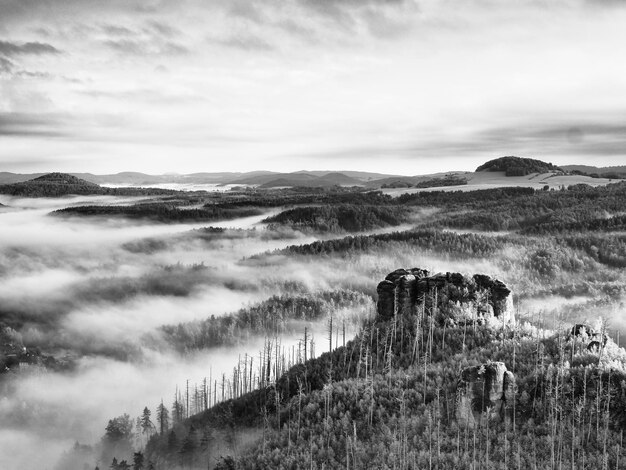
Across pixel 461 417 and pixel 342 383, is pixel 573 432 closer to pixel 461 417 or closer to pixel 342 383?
pixel 461 417

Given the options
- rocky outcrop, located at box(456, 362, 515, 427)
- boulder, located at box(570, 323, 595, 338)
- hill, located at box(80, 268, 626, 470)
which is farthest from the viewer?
boulder, located at box(570, 323, 595, 338)

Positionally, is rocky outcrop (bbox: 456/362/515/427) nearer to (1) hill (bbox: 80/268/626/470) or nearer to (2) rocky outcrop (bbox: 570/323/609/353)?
(1) hill (bbox: 80/268/626/470)

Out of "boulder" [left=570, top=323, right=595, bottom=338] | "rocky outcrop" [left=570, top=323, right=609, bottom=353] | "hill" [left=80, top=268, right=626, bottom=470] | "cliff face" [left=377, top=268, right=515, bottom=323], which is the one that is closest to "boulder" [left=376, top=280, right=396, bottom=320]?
"cliff face" [left=377, top=268, right=515, bottom=323]

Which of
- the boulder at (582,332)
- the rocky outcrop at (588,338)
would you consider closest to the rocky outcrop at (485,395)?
the rocky outcrop at (588,338)

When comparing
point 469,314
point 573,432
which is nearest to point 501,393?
point 573,432

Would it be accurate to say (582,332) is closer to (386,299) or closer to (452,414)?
(452,414)

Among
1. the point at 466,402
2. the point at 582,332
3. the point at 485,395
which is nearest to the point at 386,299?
the point at 582,332

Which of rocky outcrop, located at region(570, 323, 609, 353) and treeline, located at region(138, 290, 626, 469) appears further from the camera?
rocky outcrop, located at region(570, 323, 609, 353)
